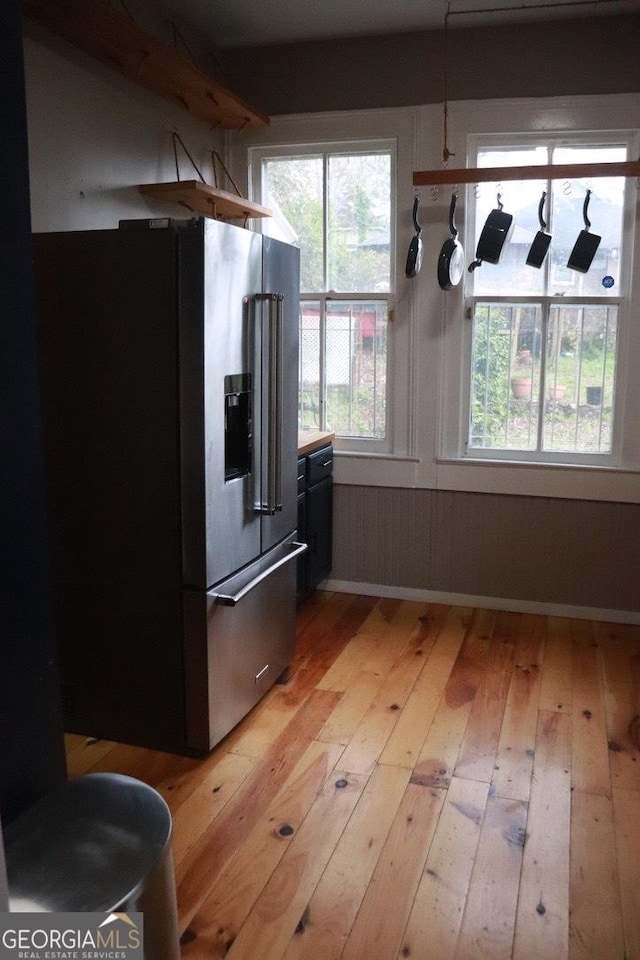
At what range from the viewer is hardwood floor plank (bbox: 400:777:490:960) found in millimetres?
1792

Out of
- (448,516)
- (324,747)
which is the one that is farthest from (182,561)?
(448,516)

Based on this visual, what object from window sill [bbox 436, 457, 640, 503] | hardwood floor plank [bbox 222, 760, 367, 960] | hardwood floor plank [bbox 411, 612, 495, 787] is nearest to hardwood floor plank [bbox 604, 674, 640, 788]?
hardwood floor plank [bbox 411, 612, 495, 787]

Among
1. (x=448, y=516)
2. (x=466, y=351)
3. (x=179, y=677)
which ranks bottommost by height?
(x=179, y=677)

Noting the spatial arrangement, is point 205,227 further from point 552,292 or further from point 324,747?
point 552,292

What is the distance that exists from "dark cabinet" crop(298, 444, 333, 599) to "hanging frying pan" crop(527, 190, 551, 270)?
4.12ft

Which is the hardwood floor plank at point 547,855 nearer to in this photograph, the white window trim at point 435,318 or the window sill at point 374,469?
the white window trim at point 435,318

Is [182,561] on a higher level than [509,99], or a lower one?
lower

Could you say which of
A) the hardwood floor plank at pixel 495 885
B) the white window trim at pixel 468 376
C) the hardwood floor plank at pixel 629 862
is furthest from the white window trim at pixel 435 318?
the hardwood floor plank at pixel 495 885

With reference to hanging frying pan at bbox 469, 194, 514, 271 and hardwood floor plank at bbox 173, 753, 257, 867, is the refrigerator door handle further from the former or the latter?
hanging frying pan at bbox 469, 194, 514, 271

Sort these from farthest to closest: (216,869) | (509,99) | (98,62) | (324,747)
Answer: (509,99)
(98,62)
(324,747)
(216,869)

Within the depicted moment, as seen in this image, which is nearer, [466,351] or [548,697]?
[548,697]

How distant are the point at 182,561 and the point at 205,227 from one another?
984mm

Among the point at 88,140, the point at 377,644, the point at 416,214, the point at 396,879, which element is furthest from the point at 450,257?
the point at 396,879

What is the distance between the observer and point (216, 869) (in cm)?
202
